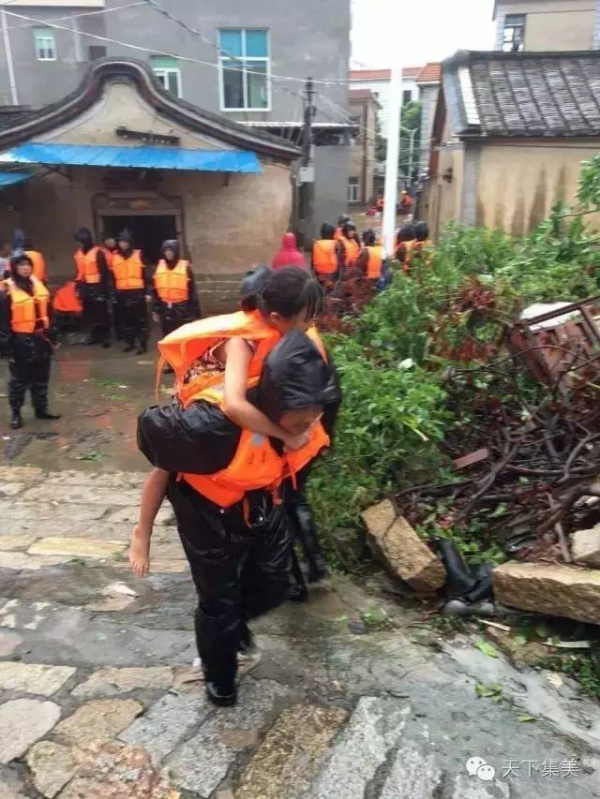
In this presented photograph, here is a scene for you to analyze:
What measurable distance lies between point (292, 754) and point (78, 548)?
2262mm

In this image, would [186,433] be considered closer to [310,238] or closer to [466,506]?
[466,506]

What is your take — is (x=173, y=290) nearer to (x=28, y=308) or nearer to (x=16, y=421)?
(x=28, y=308)

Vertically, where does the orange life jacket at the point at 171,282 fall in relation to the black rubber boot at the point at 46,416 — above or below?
above

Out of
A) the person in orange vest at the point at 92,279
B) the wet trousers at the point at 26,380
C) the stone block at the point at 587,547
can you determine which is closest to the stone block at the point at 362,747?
the stone block at the point at 587,547

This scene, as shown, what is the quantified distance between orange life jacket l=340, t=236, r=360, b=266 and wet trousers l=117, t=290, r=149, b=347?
3153 mm

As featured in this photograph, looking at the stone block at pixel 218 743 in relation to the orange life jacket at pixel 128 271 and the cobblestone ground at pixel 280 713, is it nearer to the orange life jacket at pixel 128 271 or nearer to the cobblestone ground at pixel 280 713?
the cobblestone ground at pixel 280 713

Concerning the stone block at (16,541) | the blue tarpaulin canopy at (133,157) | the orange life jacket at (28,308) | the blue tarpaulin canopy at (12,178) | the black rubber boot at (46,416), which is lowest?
the black rubber boot at (46,416)

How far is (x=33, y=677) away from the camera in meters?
2.66

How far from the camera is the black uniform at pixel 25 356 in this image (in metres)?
6.72

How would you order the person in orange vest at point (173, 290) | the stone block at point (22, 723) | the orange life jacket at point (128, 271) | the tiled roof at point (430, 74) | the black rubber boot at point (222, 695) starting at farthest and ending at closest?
the tiled roof at point (430, 74) → the orange life jacket at point (128, 271) → the person in orange vest at point (173, 290) → the black rubber boot at point (222, 695) → the stone block at point (22, 723)

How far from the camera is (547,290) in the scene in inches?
208

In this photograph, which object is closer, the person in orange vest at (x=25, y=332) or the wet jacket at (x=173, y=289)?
the person in orange vest at (x=25, y=332)

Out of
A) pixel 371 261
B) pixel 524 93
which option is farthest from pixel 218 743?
pixel 524 93

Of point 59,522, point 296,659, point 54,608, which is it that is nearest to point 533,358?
point 296,659
